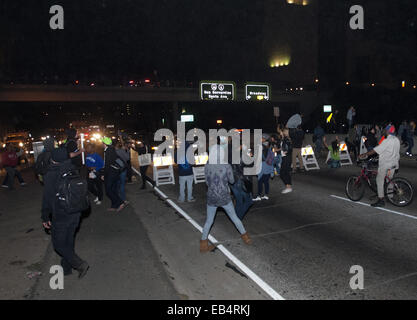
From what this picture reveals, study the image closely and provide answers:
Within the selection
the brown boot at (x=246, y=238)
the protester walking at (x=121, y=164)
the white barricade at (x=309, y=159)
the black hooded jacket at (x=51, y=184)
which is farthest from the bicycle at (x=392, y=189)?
the black hooded jacket at (x=51, y=184)

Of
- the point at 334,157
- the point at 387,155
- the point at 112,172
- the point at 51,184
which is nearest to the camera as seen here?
the point at 51,184

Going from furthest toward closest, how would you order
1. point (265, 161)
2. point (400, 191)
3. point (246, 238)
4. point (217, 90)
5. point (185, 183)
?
1. point (217, 90)
2. point (185, 183)
3. point (265, 161)
4. point (400, 191)
5. point (246, 238)

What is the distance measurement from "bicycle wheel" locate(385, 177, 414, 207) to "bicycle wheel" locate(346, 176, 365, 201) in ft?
2.26

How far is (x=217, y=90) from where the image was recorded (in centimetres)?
2717

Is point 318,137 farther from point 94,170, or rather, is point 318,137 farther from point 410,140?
point 94,170

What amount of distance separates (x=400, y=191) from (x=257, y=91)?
20.4m

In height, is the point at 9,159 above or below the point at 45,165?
below

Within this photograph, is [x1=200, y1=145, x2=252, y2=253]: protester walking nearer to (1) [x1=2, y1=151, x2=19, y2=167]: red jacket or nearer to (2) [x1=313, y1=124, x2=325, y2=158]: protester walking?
(1) [x1=2, y1=151, x2=19, y2=167]: red jacket

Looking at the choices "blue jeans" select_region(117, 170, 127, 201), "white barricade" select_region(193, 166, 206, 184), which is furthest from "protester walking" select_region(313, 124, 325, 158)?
"blue jeans" select_region(117, 170, 127, 201)

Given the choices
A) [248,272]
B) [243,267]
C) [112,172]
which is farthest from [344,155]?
[248,272]
